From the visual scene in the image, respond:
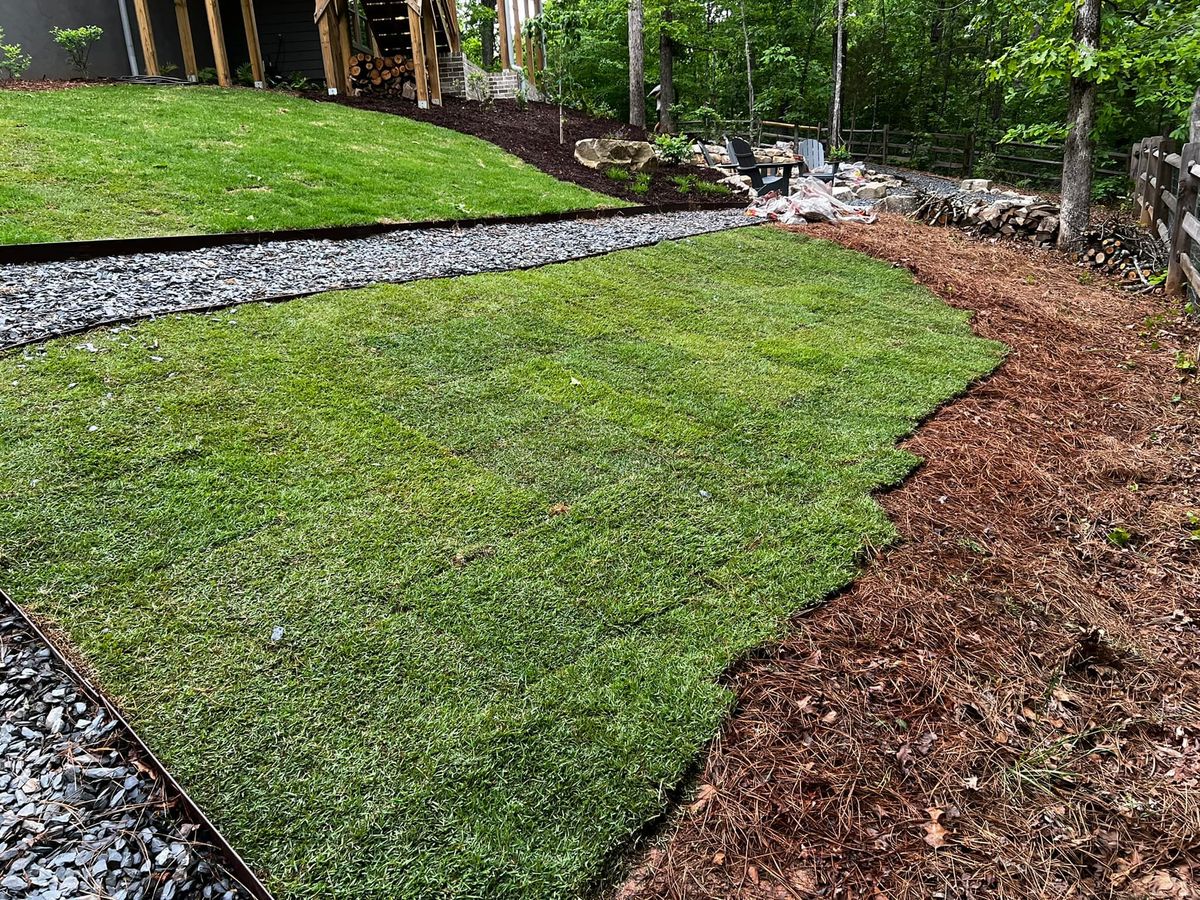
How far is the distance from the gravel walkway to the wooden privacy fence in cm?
434

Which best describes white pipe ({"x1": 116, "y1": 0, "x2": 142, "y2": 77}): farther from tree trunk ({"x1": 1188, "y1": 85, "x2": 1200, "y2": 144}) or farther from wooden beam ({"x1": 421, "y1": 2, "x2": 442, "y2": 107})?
tree trunk ({"x1": 1188, "y1": 85, "x2": 1200, "y2": 144})

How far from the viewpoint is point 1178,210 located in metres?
5.84

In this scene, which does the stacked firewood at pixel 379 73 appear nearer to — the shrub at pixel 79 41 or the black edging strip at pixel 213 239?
the shrub at pixel 79 41

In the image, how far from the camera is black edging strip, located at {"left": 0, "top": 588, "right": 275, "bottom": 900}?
1.48 meters

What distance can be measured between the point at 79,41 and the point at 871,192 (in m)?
13.1

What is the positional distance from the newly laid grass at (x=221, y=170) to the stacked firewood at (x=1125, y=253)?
551cm

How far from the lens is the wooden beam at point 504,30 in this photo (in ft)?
51.2

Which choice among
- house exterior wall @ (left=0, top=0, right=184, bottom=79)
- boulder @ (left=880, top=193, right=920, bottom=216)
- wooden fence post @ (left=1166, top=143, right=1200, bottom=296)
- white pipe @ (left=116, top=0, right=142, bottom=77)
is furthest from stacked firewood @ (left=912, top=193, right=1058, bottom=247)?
house exterior wall @ (left=0, top=0, right=184, bottom=79)

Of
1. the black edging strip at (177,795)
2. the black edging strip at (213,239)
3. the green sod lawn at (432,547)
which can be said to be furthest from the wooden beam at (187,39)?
the black edging strip at (177,795)

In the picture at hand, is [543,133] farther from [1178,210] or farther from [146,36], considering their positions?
[1178,210]

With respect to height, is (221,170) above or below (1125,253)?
above

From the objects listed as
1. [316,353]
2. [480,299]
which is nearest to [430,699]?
[316,353]

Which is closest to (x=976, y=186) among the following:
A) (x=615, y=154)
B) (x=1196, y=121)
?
(x=615, y=154)

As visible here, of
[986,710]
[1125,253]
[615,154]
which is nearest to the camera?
[986,710]
